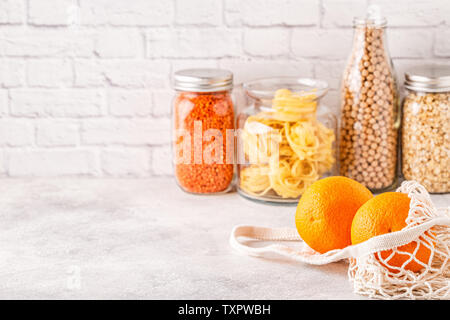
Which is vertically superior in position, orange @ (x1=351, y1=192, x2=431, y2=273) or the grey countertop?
orange @ (x1=351, y1=192, x2=431, y2=273)

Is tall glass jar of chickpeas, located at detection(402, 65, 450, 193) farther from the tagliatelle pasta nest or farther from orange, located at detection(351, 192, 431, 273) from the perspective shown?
orange, located at detection(351, 192, 431, 273)

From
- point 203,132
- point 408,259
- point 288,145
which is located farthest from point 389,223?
point 203,132

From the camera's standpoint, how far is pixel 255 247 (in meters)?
1.14

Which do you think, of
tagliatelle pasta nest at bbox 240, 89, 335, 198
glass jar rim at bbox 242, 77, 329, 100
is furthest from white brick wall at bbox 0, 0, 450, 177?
tagliatelle pasta nest at bbox 240, 89, 335, 198

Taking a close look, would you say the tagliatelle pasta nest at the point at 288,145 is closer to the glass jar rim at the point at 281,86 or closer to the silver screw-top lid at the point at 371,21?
the glass jar rim at the point at 281,86

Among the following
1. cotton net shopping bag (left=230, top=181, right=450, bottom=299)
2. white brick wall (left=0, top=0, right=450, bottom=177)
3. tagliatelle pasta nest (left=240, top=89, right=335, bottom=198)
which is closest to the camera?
cotton net shopping bag (left=230, top=181, right=450, bottom=299)

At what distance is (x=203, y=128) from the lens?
137 centimetres

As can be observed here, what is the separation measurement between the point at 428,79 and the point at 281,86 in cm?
31

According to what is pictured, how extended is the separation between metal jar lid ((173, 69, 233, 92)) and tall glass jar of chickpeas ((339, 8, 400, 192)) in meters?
0.26

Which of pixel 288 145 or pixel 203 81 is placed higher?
pixel 203 81

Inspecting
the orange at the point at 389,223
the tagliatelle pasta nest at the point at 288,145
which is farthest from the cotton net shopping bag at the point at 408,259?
the tagliatelle pasta nest at the point at 288,145

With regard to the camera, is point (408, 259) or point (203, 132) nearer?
point (408, 259)

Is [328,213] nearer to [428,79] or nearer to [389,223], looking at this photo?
[389,223]

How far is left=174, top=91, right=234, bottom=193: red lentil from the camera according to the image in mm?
1369
